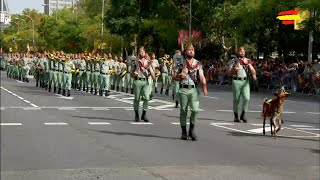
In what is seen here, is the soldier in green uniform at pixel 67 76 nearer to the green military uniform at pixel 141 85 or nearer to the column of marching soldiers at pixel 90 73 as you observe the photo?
the column of marching soldiers at pixel 90 73

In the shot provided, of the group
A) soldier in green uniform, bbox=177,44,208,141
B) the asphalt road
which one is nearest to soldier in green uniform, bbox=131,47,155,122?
the asphalt road

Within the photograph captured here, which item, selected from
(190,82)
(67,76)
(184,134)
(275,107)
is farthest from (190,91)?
(67,76)

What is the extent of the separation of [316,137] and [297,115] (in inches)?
228

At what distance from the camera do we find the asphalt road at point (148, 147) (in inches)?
379

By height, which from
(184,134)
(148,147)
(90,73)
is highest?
(90,73)

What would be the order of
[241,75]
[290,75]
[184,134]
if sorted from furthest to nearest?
[290,75], [241,75], [184,134]

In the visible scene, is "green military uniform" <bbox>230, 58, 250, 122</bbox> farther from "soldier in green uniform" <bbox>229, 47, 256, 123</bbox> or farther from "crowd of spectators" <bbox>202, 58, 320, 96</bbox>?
"crowd of spectators" <bbox>202, 58, 320, 96</bbox>

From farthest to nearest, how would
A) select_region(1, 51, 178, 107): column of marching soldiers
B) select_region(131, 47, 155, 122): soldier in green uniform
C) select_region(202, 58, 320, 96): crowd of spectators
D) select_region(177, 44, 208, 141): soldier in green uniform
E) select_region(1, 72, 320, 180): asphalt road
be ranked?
select_region(202, 58, 320, 96): crowd of spectators
select_region(1, 51, 178, 107): column of marching soldiers
select_region(131, 47, 155, 122): soldier in green uniform
select_region(177, 44, 208, 141): soldier in green uniform
select_region(1, 72, 320, 180): asphalt road

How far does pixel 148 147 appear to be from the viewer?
12195 millimetres

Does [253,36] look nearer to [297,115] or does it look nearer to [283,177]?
[297,115]

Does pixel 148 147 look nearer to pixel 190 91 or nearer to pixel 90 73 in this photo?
pixel 190 91

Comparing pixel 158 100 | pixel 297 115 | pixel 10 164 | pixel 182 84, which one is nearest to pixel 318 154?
pixel 182 84

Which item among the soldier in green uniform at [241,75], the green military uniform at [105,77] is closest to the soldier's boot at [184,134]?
the soldier in green uniform at [241,75]

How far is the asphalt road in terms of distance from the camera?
31.6 ft
